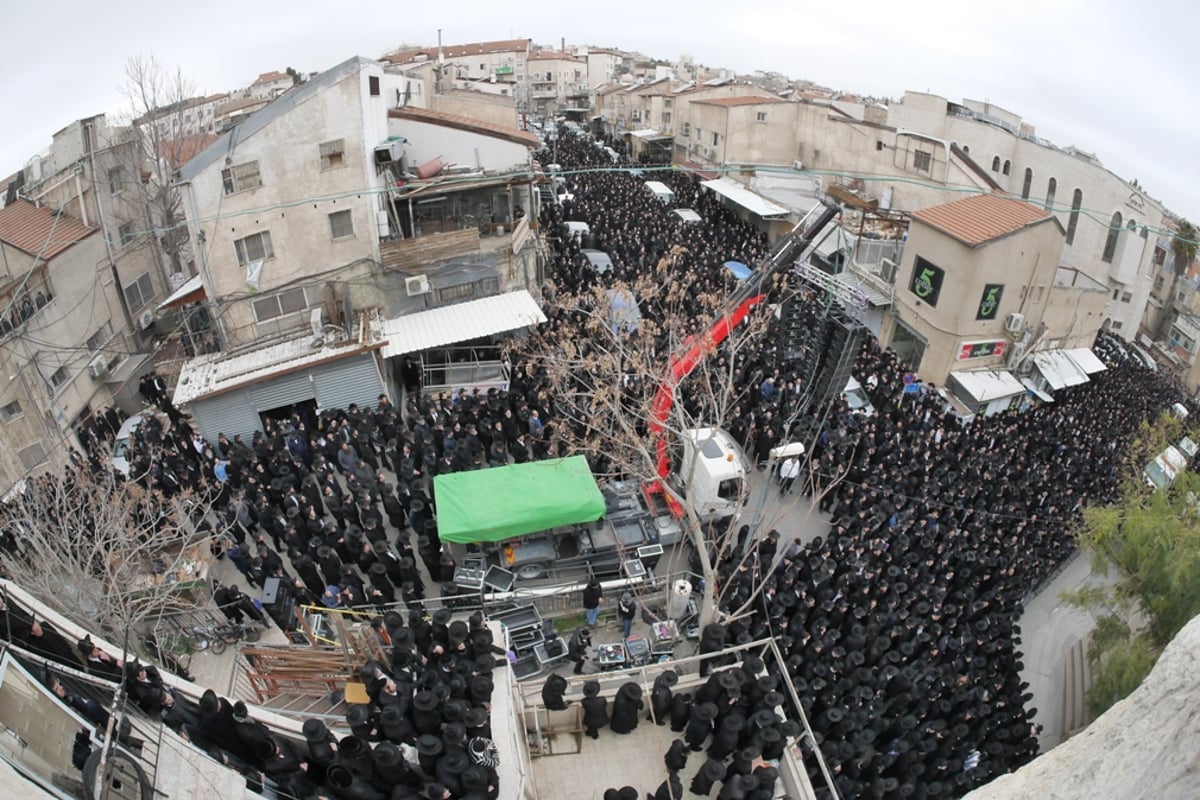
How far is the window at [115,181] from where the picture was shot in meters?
19.0

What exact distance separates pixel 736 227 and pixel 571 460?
69.5 ft

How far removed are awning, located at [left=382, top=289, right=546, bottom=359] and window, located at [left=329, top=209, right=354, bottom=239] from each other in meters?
2.37

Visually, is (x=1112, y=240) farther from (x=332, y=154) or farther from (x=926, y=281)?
(x=332, y=154)

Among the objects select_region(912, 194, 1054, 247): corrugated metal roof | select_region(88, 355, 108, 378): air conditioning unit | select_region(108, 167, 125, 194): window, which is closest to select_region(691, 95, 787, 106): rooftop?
select_region(912, 194, 1054, 247): corrugated metal roof

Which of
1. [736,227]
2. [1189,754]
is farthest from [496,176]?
[1189,754]

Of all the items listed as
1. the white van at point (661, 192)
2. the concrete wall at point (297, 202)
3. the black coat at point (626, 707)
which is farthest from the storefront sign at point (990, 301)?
the white van at point (661, 192)

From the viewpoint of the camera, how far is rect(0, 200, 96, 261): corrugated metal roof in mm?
15648

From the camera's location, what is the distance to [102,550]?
9539 mm

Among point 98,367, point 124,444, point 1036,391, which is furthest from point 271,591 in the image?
point 1036,391

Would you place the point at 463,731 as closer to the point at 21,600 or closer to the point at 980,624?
the point at 21,600

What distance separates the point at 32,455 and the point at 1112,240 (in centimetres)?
3111

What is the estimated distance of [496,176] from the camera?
19.2m

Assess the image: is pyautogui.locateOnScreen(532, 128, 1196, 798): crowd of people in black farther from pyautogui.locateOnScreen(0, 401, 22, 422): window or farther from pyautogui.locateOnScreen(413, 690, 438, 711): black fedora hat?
pyautogui.locateOnScreen(0, 401, 22, 422): window

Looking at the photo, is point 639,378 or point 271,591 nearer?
point 271,591
